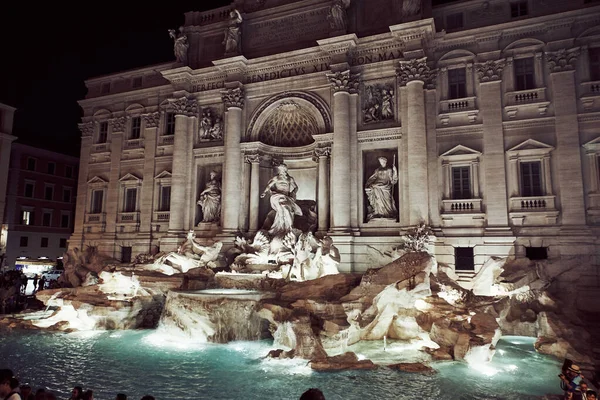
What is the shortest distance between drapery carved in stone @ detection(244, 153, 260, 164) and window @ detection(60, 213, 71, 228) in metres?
23.1

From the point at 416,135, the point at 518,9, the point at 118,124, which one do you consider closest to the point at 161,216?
the point at 118,124

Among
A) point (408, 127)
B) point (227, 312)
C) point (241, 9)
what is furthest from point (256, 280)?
point (241, 9)

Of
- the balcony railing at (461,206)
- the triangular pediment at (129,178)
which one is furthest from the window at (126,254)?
the balcony railing at (461,206)

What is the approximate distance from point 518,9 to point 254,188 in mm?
14470

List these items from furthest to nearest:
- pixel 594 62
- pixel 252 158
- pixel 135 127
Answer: pixel 135 127, pixel 252 158, pixel 594 62

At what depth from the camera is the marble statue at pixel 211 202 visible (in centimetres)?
2216

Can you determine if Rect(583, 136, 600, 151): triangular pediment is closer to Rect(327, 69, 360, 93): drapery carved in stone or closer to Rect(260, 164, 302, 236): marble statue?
Rect(327, 69, 360, 93): drapery carved in stone

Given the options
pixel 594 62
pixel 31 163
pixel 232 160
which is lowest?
pixel 232 160

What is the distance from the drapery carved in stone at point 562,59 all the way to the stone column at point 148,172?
20.4 m

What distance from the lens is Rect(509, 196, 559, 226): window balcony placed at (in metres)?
16.2

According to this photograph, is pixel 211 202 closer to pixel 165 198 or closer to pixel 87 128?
pixel 165 198

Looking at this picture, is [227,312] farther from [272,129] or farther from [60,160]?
[60,160]

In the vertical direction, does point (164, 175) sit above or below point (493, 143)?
below

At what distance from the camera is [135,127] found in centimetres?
2602
